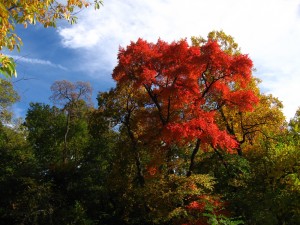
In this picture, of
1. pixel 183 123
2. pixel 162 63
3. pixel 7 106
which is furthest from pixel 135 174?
pixel 7 106

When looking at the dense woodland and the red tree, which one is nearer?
the dense woodland

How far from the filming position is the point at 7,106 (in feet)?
83.8

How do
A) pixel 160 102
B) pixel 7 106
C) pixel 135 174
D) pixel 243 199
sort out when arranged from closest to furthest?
pixel 243 199, pixel 160 102, pixel 135 174, pixel 7 106

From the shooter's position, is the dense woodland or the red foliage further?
the red foliage

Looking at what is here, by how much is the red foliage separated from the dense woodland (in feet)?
0.15

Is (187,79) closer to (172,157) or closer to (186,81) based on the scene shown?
(186,81)

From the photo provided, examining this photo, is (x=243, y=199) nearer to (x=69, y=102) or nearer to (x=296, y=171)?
(x=296, y=171)

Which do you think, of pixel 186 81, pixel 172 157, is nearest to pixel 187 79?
pixel 186 81

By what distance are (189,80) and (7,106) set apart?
17.0 meters

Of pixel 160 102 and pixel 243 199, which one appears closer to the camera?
pixel 243 199

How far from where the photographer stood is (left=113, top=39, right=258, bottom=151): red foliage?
14.1m

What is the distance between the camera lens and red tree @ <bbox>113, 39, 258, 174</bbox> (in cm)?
1409

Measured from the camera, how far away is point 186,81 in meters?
14.7

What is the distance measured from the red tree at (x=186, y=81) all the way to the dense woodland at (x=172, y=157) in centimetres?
5
